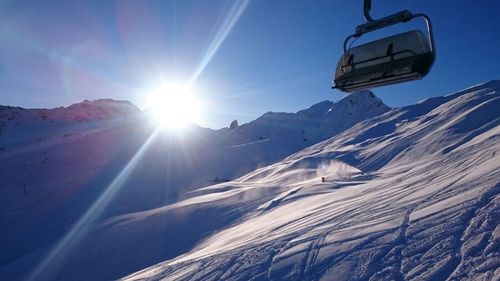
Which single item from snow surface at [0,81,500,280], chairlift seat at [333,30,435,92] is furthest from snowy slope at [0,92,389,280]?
chairlift seat at [333,30,435,92]

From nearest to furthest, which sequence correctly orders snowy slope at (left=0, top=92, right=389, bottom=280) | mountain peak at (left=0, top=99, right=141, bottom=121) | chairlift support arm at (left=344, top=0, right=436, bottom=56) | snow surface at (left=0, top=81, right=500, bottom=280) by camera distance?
chairlift support arm at (left=344, top=0, right=436, bottom=56), snow surface at (left=0, top=81, right=500, bottom=280), snowy slope at (left=0, top=92, right=389, bottom=280), mountain peak at (left=0, top=99, right=141, bottom=121)

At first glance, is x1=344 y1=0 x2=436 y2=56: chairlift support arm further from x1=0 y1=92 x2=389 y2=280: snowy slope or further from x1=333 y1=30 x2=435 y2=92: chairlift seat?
x1=0 y1=92 x2=389 y2=280: snowy slope

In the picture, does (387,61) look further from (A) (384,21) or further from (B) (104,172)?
(B) (104,172)

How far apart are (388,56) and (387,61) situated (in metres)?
0.06

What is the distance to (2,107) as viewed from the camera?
124m

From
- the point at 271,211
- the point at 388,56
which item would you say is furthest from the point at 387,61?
the point at 271,211

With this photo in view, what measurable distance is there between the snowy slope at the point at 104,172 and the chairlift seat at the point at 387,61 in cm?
1245

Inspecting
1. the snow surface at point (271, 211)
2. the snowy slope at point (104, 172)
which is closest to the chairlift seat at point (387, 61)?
the snow surface at point (271, 211)

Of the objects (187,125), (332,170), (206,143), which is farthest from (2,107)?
(332,170)

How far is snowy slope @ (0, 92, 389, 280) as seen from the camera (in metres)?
17.4

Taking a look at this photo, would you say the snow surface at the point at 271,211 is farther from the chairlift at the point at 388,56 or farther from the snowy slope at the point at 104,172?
the chairlift at the point at 388,56

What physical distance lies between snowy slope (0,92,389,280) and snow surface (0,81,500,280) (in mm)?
161

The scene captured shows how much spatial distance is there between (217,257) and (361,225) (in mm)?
3353

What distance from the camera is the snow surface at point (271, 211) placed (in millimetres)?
6230
